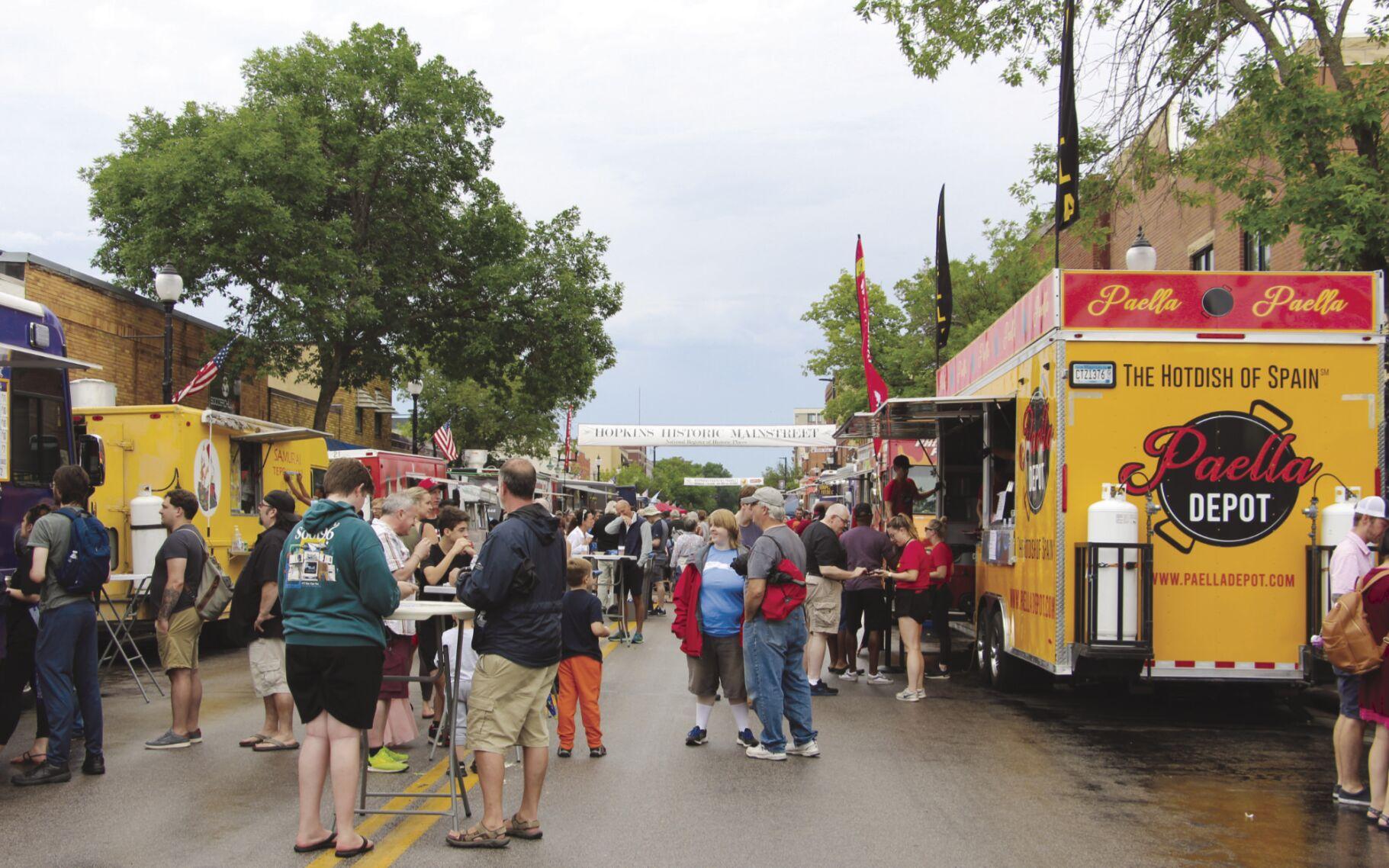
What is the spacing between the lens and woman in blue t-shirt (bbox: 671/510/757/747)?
9250 millimetres

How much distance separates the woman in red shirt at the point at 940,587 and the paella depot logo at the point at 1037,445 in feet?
6.38

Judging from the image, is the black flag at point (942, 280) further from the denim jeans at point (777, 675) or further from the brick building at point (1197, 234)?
the denim jeans at point (777, 675)

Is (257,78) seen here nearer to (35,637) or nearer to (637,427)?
(35,637)

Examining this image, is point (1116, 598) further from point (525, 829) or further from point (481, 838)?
point (481, 838)

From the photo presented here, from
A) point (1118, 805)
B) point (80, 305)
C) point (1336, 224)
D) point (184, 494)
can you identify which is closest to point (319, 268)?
point (80, 305)

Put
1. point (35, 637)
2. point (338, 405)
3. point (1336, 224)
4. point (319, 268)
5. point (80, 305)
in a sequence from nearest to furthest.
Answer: point (35, 637) → point (1336, 224) → point (80, 305) → point (319, 268) → point (338, 405)

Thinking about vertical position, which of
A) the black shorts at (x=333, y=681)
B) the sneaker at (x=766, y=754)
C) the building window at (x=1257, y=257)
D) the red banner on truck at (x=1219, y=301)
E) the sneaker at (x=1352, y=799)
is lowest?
the sneaker at (x=766, y=754)

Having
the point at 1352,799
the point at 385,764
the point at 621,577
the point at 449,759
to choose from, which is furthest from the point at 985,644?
the point at 449,759

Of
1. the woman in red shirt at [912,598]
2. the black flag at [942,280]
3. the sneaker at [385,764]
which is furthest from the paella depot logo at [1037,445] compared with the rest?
the black flag at [942,280]

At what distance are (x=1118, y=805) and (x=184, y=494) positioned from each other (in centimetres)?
657

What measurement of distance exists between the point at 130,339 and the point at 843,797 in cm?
2158

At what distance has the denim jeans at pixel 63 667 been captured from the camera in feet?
25.6

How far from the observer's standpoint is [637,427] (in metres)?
57.2

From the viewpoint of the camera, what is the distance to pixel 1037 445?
10.8 m
